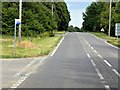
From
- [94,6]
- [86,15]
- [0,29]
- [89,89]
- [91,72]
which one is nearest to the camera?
[89,89]

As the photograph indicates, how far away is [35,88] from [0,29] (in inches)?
1839

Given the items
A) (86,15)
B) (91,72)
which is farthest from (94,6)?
(91,72)

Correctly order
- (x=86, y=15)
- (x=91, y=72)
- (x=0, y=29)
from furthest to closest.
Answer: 1. (x=86, y=15)
2. (x=0, y=29)
3. (x=91, y=72)

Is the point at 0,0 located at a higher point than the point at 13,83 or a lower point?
higher

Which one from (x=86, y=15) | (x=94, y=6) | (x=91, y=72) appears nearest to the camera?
(x=91, y=72)

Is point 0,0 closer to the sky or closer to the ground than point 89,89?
closer to the sky

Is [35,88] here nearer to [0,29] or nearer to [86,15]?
[0,29]

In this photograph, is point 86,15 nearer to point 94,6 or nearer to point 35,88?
point 94,6

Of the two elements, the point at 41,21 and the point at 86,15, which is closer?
the point at 41,21

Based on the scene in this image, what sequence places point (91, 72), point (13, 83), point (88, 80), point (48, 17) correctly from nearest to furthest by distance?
1. point (13, 83)
2. point (88, 80)
3. point (91, 72)
4. point (48, 17)

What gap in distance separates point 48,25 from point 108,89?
55263mm

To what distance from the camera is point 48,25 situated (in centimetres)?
6681

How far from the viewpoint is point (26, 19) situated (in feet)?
191

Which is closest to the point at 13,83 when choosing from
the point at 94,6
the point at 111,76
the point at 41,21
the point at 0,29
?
the point at 111,76
